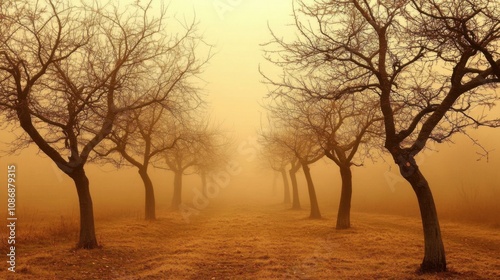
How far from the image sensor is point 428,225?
34.1ft

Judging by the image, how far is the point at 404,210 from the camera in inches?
1157

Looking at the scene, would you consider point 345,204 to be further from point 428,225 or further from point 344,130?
point 428,225

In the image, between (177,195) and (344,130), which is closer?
(344,130)

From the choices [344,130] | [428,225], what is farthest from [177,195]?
[428,225]

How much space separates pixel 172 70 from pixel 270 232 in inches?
352

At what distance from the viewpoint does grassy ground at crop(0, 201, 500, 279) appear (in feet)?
35.0

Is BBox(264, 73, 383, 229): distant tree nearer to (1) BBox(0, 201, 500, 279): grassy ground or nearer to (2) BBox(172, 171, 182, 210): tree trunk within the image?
(1) BBox(0, 201, 500, 279): grassy ground

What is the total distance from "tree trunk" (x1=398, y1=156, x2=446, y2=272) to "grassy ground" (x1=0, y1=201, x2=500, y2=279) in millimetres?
349

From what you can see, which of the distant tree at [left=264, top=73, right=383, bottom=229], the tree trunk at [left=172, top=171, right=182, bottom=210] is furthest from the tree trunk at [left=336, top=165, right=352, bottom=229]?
the tree trunk at [left=172, top=171, right=182, bottom=210]

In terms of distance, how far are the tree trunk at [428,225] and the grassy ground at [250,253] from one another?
35 cm

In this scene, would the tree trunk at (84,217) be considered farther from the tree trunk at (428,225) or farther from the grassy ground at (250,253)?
the tree trunk at (428,225)

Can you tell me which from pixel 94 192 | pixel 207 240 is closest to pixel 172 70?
pixel 207 240

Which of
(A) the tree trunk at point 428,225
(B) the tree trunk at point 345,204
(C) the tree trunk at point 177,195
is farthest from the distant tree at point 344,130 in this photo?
(C) the tree trunk at point 177,195

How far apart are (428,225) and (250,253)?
19.8 ft
